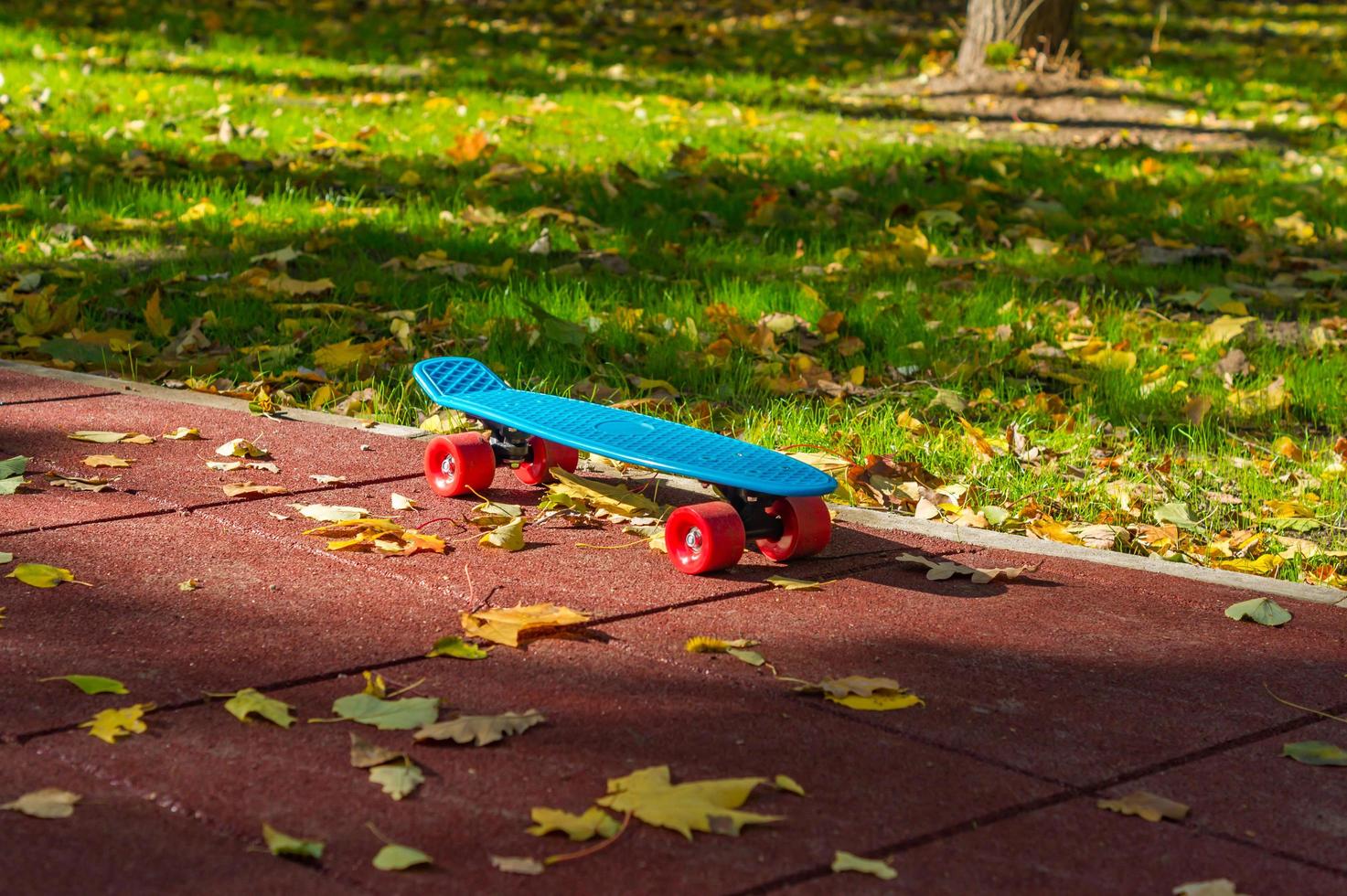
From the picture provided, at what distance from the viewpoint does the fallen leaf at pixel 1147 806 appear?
2303mm

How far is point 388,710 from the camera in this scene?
A: 99.0 inches

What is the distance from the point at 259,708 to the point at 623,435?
4.47 feet

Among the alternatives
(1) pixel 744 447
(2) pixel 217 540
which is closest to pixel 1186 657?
(1) pixel 744 447

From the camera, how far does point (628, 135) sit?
31.2 feet

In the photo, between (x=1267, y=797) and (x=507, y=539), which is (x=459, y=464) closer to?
(x=507, y=539)

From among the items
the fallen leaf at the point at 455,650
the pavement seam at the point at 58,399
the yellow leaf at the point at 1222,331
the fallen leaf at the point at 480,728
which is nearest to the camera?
the fallen leaf at the point at 480,728

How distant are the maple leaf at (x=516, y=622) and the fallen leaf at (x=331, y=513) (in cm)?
70

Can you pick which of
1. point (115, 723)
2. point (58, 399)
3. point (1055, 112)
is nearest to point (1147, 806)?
point (115, 723)

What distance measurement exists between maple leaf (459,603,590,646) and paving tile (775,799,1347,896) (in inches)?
38.3

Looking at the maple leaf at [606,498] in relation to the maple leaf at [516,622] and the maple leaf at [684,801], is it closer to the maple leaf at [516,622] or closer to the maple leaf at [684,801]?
the maple leaf at [516,622]

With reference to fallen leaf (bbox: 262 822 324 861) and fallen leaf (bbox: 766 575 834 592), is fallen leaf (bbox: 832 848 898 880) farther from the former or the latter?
fallen leaf (bbox: 766 575 834 592)

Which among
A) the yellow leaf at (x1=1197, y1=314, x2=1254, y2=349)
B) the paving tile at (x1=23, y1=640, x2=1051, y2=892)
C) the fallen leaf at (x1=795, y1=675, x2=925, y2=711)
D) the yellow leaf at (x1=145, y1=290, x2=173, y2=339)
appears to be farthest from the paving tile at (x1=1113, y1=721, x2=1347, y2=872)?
the yellow leaf at (x1=145, y1=290, x2=173, y2=339)

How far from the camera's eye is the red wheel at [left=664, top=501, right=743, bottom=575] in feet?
10.8

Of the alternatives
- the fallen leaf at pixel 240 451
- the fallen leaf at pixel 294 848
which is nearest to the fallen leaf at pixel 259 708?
the fallen leaf at pixel 294 848
